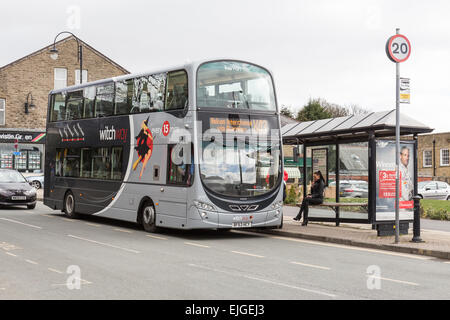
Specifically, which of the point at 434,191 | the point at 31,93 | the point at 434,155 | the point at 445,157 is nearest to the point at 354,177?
the point at 434,191

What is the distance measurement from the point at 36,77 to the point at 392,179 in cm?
3979

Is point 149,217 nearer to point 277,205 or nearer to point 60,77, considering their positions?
point 277,205

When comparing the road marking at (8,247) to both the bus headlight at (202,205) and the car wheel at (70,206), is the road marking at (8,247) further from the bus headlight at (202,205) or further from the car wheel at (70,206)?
the car wheel at (70,206)

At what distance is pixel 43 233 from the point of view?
52.2 ft

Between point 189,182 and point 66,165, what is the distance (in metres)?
8.18

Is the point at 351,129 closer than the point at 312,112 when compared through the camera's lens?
Yes

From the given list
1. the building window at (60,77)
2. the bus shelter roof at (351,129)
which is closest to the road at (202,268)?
the bus shelter roof at (351,129)

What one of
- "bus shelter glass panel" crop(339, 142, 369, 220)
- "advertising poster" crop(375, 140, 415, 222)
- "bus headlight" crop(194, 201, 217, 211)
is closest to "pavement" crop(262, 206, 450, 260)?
"bus shelter glass panel" crop(339, 142, 369, 220)

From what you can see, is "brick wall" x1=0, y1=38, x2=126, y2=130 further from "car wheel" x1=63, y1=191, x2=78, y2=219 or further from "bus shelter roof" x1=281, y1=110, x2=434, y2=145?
"bus shelter roof" x1=281, y1=110, x2=434, y2=145

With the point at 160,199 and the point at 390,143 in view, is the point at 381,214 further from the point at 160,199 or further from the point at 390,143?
the point at 160,199

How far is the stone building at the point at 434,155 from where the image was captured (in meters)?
56.2

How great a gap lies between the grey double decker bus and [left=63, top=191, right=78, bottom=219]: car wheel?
338 centimetres

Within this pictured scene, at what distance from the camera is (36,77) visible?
49.6 metres
